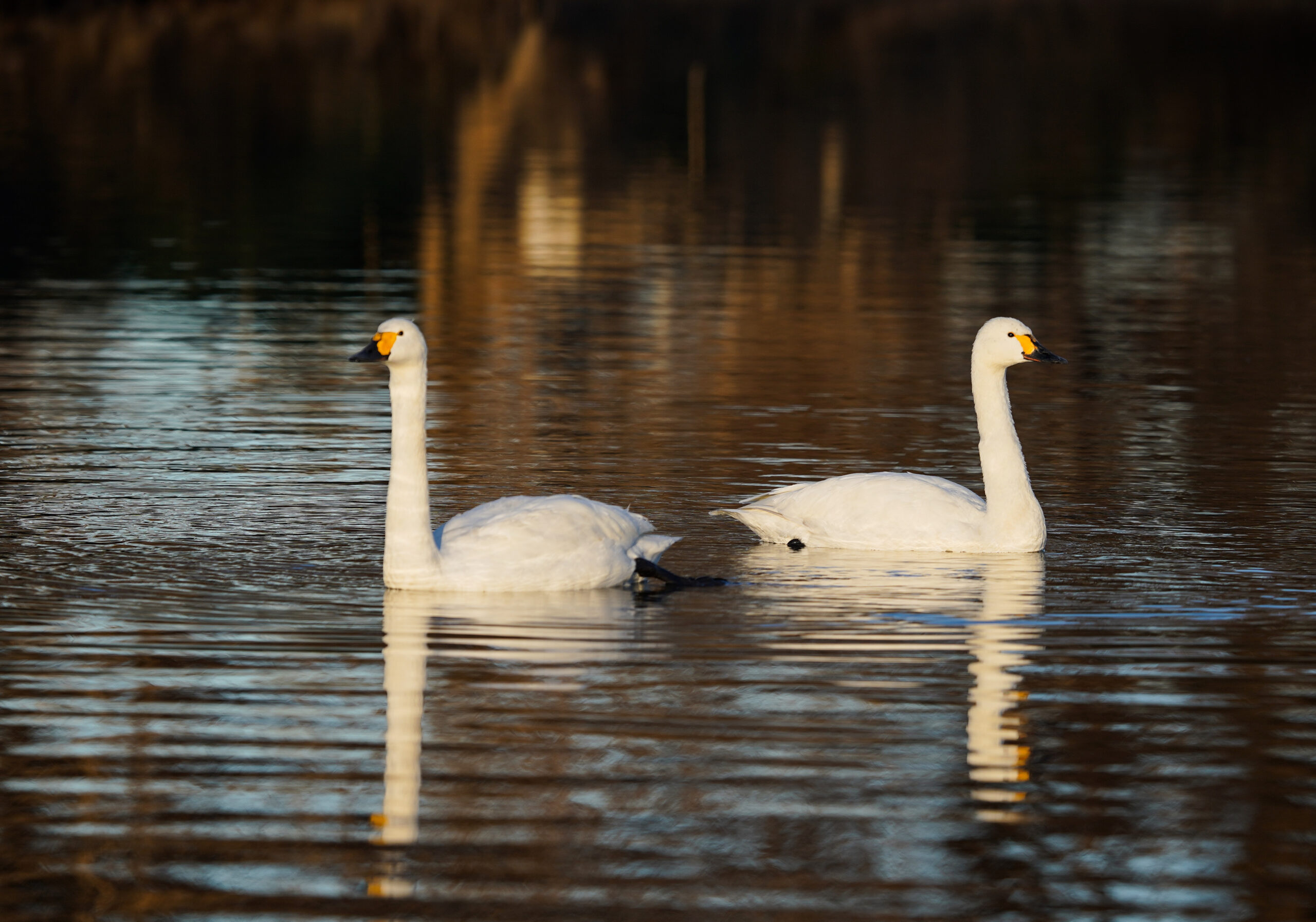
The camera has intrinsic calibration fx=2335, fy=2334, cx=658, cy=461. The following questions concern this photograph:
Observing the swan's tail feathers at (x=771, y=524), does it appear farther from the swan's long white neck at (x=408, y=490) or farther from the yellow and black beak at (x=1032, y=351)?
the swan's long white neck at (x=408, y=490)

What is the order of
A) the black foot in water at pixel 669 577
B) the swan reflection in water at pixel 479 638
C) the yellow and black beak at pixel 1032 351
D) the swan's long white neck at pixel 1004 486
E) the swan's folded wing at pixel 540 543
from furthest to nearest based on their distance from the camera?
the yellow and black beak at pixel 1032 351 < the swan's long white neck at pixel 1004 486 < the black foot in water at pixel 669 577 < the swan's folded wing at pixel 540 543 < the swan reflection in water at pixel 479 638

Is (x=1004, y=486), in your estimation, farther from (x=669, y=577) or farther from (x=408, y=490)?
(x=408, y=490)

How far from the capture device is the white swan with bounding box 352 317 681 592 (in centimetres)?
1248

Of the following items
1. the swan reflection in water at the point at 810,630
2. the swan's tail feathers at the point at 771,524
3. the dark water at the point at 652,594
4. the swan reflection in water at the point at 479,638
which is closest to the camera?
the dark water at the point at 652,594

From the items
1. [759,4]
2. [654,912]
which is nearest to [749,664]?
[654,912]

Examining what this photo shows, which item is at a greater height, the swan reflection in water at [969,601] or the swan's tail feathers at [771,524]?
the swan's tail feathers at [771,524]

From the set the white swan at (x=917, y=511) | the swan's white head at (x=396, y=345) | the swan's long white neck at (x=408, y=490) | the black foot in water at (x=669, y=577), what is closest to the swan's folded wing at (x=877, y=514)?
the white swan at (x=917, y=511)

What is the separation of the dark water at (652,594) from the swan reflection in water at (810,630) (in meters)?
0.04

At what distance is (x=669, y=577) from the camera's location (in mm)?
13086

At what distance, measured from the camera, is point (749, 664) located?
11156mm

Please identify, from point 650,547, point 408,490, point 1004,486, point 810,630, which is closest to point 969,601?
point 810,630

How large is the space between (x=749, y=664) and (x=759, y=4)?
122619mm

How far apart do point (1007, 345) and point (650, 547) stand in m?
2.90

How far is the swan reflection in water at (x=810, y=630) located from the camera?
31.8ft
